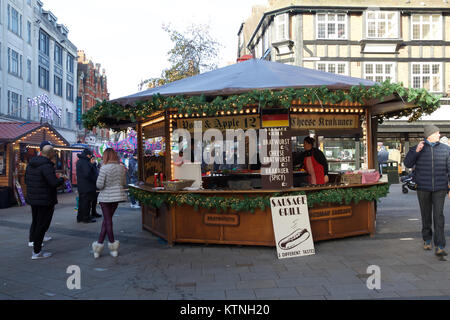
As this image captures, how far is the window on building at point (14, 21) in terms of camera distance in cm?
2818

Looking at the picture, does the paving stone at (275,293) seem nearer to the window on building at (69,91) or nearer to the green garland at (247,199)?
the green garland at (247,199)

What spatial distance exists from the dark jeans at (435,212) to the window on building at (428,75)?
19.7 metres

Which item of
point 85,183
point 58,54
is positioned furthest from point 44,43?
point 85,183

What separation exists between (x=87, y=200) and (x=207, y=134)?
4126 mm

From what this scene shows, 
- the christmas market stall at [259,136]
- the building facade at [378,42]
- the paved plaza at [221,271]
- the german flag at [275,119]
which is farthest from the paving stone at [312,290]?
the building facade at [378,42]

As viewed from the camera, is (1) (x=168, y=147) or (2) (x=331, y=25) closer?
(1) (x=168, y=147)

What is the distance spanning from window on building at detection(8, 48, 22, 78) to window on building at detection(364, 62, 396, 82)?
2414cm

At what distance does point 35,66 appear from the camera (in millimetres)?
32656

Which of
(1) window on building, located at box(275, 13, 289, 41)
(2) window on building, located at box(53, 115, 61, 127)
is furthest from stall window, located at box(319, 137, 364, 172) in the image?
(2) window on building, located at box(53, 115, 61, 127)

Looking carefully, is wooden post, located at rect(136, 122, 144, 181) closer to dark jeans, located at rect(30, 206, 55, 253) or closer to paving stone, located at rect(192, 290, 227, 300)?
dark jeans, located at rect(30, 206, 55, 253)

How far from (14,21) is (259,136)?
94.4ft

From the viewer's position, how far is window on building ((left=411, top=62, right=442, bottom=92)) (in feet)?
77.7

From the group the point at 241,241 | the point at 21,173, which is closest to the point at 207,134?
the point at 241,241

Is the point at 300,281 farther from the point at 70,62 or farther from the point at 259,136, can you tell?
the point at 70,62
